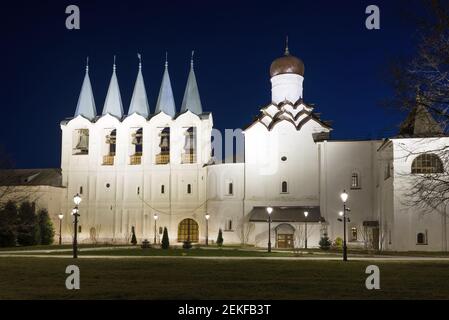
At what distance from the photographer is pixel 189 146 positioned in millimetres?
54969

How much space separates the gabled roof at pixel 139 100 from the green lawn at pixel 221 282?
34.4m

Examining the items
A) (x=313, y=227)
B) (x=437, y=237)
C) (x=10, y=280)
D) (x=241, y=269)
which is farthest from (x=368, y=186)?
(x=10, y=280)

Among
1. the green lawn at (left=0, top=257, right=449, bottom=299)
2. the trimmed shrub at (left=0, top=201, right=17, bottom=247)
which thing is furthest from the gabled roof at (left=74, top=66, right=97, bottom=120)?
the green lawn at (left=0, top=257, right=449, bottom=299)

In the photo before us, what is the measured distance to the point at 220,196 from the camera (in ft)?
166

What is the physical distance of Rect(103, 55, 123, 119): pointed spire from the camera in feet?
186

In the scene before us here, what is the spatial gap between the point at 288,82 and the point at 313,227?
44.5 feet

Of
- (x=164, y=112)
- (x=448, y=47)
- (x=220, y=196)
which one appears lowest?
(x=220, y=196)

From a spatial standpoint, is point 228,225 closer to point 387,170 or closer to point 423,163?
point 387,170

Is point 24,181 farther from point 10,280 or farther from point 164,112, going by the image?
point 10,280

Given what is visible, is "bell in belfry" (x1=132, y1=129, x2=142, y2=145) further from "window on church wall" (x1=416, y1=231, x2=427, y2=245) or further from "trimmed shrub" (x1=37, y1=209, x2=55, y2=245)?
"window on church wall" (x1=416, y1=231, x2=427, y2=245)

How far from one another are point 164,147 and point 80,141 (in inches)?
355

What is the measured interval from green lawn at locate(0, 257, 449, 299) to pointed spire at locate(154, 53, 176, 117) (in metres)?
33.7

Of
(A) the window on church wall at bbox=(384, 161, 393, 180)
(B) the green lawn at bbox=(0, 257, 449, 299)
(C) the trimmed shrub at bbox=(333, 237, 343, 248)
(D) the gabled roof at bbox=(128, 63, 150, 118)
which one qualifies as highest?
(D) the gabled roof at bbox=(128, 63, 150, 118)
